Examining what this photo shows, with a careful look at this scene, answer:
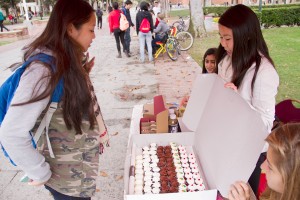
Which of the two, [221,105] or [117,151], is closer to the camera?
[221,105]

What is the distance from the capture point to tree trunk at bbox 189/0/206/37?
11.8 m

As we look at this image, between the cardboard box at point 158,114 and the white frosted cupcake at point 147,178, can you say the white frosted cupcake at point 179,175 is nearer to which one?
the white frosted cupcake at point 147,178

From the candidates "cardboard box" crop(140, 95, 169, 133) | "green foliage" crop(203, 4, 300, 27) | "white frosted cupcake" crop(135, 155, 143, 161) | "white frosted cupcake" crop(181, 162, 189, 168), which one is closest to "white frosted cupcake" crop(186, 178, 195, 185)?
"white frosted cupcake" crop(181, 162, 189, 168)

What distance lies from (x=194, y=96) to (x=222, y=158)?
71 cm

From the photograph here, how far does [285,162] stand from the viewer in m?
1.09

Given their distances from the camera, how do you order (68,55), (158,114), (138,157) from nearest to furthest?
(68,55)
(138,157)
(158,114)

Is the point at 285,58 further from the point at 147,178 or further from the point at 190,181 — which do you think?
the point at 147,178

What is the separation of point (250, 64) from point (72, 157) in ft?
3.78

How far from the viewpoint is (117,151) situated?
3.47 meters

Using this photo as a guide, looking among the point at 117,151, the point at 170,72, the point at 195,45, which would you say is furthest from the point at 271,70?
the point at 195,45

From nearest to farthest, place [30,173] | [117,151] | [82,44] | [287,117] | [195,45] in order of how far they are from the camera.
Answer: [30,173] → [82,44] → [287,117] → [117,151] → [195,45]

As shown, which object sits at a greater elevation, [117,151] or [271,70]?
[271,70]

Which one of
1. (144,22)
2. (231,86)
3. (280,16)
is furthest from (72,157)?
(280,16)

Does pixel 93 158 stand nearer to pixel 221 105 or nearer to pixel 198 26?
pixel 221 105
